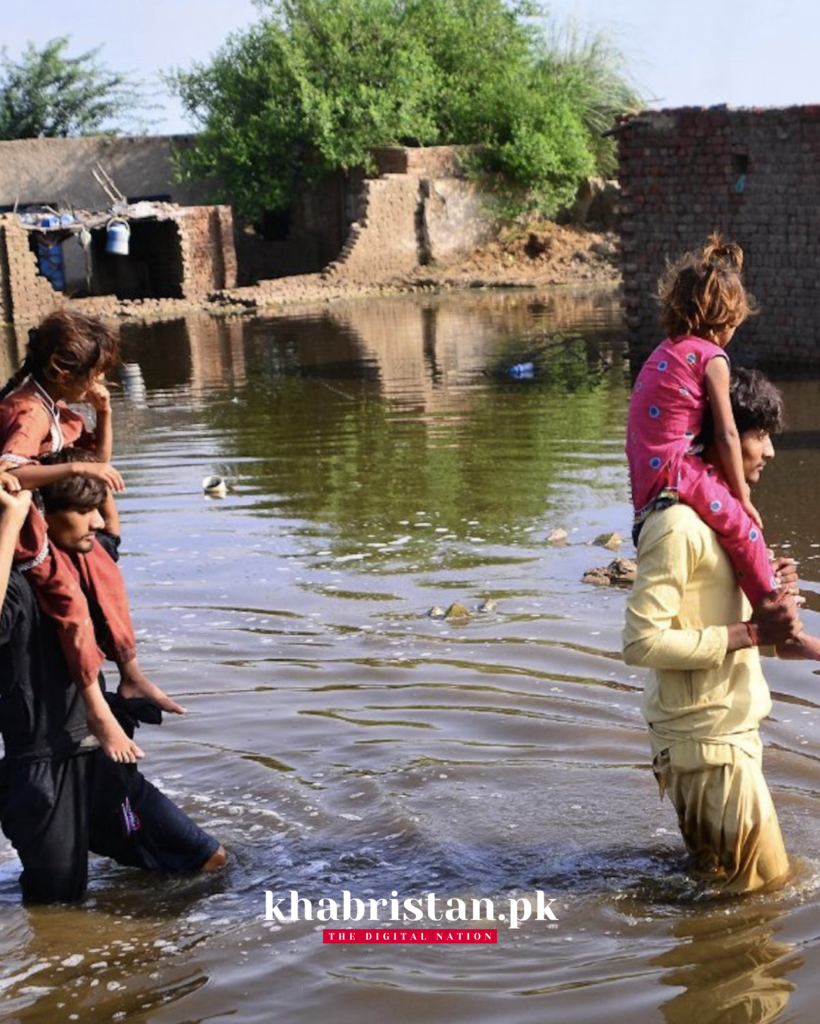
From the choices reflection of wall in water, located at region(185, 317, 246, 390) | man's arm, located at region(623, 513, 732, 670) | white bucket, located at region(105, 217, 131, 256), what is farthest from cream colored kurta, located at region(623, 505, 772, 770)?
A: white bucket, located at region(105, 217, 131, 256)

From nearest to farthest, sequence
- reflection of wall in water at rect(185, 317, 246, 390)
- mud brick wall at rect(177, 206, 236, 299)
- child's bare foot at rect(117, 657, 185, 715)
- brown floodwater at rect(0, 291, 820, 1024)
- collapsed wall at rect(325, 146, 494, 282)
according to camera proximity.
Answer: brown floodwater at rect(0, 291, 820, 1024)
child's bare foot at rect(117, 657, 185, 715)
reflection of wall in water at rect(185, 317, 246, 390)
mud brick wall at rect(177, 206, 236, 299)
collapsed wall at rect(325, 146, 494, 282)

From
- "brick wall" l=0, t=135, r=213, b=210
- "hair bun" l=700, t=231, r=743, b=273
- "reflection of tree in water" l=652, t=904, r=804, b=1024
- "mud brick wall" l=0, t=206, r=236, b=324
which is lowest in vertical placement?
"reflection of tree in water" l=652, t=904, r=804, b=1024

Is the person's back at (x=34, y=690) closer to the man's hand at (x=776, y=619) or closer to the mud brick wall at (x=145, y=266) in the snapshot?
the man's hand at (x=776, y=619)

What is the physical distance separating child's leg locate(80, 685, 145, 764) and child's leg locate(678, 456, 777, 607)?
1.50 metres

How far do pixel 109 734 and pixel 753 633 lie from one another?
5.20 feet

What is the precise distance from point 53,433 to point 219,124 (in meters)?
27.7

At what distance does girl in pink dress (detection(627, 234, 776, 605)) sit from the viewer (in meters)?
3.60

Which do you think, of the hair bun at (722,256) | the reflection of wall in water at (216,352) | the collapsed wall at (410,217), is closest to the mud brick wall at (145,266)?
the collapsed wall at (410,217)

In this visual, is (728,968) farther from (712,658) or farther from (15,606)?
(15,606)

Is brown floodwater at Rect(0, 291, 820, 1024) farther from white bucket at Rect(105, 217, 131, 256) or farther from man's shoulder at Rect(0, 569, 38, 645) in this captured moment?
white bucket at Rect(105, 217, 131, 256)

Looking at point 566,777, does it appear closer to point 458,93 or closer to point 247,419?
point 247,419

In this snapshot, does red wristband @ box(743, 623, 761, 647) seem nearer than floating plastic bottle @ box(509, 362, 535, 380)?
Yes

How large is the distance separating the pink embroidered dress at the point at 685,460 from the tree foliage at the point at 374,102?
25.9m

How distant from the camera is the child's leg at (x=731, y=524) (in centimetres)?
359
